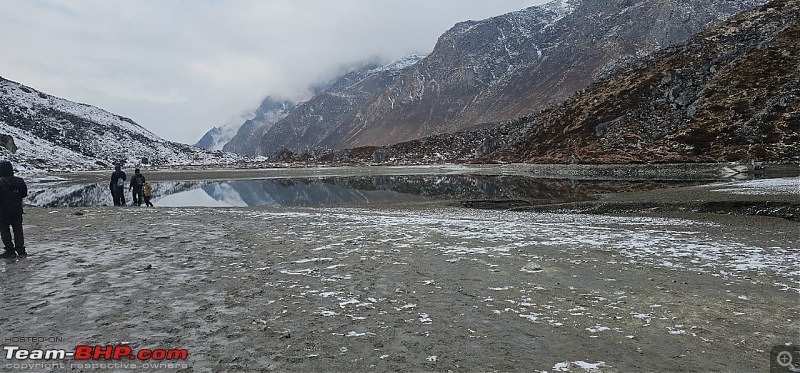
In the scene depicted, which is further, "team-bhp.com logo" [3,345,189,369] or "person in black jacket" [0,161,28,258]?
"person in black jacket" [0,161,28,258]

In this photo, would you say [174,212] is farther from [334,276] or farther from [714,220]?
[714,220]

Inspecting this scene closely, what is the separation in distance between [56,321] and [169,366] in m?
3.14

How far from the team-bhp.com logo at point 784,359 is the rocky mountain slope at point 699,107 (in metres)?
57.8

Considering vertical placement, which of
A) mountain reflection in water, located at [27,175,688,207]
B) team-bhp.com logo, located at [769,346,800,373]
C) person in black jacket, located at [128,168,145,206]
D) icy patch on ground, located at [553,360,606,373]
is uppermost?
person in black jacket, located at [128,168,145,206]

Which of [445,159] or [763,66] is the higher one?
[763,66]

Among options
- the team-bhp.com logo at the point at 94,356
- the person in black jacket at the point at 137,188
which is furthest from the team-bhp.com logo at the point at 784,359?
the person in black jacket at the point at 137,188

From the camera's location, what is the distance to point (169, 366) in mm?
5629

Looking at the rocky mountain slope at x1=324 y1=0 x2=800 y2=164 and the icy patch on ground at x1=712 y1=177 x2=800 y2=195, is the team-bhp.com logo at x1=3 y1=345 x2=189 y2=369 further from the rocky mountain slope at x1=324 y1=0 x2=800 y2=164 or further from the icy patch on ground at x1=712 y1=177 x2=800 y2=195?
the rocky mountain slope at x1=324 y1=0 x2=800 y2=164

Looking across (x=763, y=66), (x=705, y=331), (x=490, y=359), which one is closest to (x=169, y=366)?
(x=490, y=359)

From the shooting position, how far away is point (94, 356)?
5922 millimetres

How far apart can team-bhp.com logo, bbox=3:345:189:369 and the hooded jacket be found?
26.7 ft

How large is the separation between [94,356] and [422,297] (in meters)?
5.40

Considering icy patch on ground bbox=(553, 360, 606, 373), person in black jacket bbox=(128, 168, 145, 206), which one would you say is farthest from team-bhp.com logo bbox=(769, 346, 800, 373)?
person in black jacket bbox=(128, 168, 145, 206)

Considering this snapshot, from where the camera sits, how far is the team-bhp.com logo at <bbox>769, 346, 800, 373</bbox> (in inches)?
217
